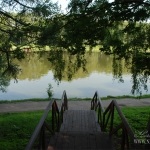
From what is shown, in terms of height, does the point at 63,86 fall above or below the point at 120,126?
below

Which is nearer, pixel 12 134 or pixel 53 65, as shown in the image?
pixel 53 65

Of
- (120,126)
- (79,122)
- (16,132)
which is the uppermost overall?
(120,126)

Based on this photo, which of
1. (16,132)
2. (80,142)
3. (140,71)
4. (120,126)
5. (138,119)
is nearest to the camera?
(120,126)

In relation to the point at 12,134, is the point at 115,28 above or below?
above

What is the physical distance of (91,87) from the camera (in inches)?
1072

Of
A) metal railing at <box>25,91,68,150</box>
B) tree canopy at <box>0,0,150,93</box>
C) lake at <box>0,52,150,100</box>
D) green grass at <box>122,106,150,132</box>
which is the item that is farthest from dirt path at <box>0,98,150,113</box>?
tree canopy at <box>0,0,150,93</box>

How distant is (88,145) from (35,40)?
2627mm

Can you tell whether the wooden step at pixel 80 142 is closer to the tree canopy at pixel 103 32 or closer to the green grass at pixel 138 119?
the tree canopy at pixel 103 32

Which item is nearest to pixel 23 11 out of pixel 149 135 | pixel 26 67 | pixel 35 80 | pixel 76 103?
pixel 149 135

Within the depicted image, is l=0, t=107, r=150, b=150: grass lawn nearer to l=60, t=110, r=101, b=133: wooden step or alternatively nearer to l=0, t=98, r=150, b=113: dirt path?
l=60, t=110, r=101, b=133: wooden step

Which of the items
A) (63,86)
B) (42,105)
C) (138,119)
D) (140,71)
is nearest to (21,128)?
(138,119)

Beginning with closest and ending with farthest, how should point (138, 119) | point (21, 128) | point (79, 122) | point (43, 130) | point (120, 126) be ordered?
point (43, 130) → point (120, 126) → point (79, 122) → point (21, 128) → point (138, 119)

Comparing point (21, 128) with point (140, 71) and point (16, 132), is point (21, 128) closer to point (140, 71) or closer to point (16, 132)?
point (16, 132)

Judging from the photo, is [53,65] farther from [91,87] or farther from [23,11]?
[91,87]
